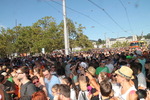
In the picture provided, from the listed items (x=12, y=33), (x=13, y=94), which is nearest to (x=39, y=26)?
(x=12, y=33)

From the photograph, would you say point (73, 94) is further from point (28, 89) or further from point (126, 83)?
point (126, 83)

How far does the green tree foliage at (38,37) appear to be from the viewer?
3857 centimetres

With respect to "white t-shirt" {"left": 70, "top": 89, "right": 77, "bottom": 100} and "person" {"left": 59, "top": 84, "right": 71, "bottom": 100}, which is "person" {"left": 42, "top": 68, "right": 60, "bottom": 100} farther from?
"person" {"left": 59, "top": 84, "right": 71, "bottom": 100}

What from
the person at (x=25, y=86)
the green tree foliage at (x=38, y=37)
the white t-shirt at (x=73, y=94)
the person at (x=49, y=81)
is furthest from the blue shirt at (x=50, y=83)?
the green tree foliage at (x=38, y=37)

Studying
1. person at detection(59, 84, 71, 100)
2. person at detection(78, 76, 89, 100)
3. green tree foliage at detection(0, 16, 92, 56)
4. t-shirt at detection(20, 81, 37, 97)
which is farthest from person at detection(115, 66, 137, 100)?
green tree foliage at detection(0, 16, 92, 56)

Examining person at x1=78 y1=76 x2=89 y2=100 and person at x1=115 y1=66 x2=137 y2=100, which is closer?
person at x1=115 y1=66 x2=137 y2=100

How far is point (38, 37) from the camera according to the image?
41000 millimetres

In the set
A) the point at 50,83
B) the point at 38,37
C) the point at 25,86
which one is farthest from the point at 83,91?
the point at 38,37

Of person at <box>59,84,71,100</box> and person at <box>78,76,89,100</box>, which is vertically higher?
person at <box>59,84,71,100</box>

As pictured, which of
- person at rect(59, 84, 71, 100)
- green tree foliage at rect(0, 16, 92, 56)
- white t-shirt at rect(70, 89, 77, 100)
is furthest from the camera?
green tree foliage at rect(0, 16, 92, 56)

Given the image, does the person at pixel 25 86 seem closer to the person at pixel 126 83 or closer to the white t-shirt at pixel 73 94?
the white t-shirt at pixel 73 94

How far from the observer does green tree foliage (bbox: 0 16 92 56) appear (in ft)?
127

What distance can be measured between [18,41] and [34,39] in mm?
4032

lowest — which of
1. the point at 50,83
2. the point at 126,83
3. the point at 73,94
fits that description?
the point at 73,94
